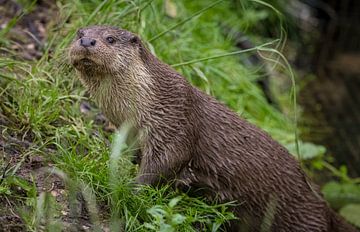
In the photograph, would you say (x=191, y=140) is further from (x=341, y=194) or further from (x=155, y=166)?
(x=341, y=194)

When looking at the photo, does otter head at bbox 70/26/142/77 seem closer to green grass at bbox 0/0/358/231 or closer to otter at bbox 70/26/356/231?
otter at bbox 70/26/356/231

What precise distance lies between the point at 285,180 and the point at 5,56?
5.05 feet

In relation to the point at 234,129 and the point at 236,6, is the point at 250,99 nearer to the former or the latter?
the point at 236,6

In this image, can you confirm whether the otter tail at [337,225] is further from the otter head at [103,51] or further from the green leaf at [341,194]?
the otter head at [103,51]

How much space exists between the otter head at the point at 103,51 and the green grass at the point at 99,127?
0.82 feet

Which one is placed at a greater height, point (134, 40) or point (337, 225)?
point (134, 40)

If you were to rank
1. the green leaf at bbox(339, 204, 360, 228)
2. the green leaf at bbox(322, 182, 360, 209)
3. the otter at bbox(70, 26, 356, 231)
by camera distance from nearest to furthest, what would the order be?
the otter at bbox(70, 26, 356, 231)
the green leaf at bbox(339, 204, 360, 228)
the green leaf at bbox(322, 182, 360, 209)

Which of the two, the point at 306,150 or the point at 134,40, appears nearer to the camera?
the point at 134,40

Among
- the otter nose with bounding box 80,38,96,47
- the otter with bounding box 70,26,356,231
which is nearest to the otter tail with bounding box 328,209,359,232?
the otter with bounding box 70,26,356,231

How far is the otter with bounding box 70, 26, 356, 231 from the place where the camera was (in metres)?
3.52

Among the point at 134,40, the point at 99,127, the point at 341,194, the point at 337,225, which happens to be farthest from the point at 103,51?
the point at 341,194

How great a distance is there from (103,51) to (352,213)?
1.94m

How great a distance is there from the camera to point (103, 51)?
11.3ft

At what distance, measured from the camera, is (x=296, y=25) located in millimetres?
7832
